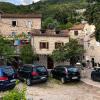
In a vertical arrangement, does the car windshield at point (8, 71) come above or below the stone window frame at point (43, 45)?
below

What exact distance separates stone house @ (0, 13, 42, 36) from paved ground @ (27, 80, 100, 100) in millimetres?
26381

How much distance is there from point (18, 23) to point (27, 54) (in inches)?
548

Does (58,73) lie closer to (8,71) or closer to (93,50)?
(8,71)

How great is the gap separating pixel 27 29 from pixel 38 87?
29.3 meters

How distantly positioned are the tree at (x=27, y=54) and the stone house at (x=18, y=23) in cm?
1167

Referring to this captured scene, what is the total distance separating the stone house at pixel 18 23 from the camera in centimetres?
5347

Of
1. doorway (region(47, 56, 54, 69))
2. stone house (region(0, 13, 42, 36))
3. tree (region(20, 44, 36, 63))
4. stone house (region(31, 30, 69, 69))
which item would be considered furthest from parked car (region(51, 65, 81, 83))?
stone house (region(0, 13, 42, 36))

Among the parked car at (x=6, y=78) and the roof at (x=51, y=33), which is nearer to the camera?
the parked car at (x=6, y=78)

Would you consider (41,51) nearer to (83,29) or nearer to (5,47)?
(5,47)

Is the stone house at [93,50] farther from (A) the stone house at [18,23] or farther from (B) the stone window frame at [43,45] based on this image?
(B) the stone window frame at [43,45]

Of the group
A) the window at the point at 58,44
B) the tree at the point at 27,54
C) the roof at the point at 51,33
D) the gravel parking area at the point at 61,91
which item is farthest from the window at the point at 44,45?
the gravel parking area at the point at 61,91

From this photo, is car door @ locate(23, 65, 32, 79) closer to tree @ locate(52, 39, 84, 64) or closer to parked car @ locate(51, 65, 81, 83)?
parked car @ locate(51, 65, 81, 83)

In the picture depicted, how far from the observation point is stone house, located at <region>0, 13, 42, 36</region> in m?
53.5

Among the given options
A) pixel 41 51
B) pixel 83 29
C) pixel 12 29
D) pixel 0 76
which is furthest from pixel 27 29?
pixel 0 76
